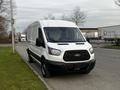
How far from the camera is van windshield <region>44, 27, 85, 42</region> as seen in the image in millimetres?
10500

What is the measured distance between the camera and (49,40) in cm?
1024

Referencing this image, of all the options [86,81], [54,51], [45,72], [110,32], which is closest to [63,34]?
[54,51]

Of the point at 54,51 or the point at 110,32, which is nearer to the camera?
the point at 54,51

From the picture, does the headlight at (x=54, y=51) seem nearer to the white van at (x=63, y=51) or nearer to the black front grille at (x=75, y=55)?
the white van at (x=63, y=51)

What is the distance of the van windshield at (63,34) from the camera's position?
34.4 feet

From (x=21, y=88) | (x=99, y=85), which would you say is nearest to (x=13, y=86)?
(x=21, y=88)

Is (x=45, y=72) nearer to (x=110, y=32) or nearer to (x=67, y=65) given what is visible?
(x=67, y=65)

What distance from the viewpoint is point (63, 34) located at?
427 inches

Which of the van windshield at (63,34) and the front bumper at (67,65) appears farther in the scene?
the van windshield at (63,34)

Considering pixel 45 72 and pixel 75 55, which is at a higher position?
pixel 75 55

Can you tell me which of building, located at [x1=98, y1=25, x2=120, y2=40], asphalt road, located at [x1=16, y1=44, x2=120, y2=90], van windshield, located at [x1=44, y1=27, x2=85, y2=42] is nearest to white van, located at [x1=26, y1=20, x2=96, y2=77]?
van windshield, located at [x1=44, y1=27, x2=85, y2=42]

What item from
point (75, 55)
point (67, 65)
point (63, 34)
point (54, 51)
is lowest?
point (67, 65)

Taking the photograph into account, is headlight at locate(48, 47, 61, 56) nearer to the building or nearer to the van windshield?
the van windshield

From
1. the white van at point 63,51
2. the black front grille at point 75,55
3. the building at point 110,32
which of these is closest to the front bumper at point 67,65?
the white van at point 63,51
